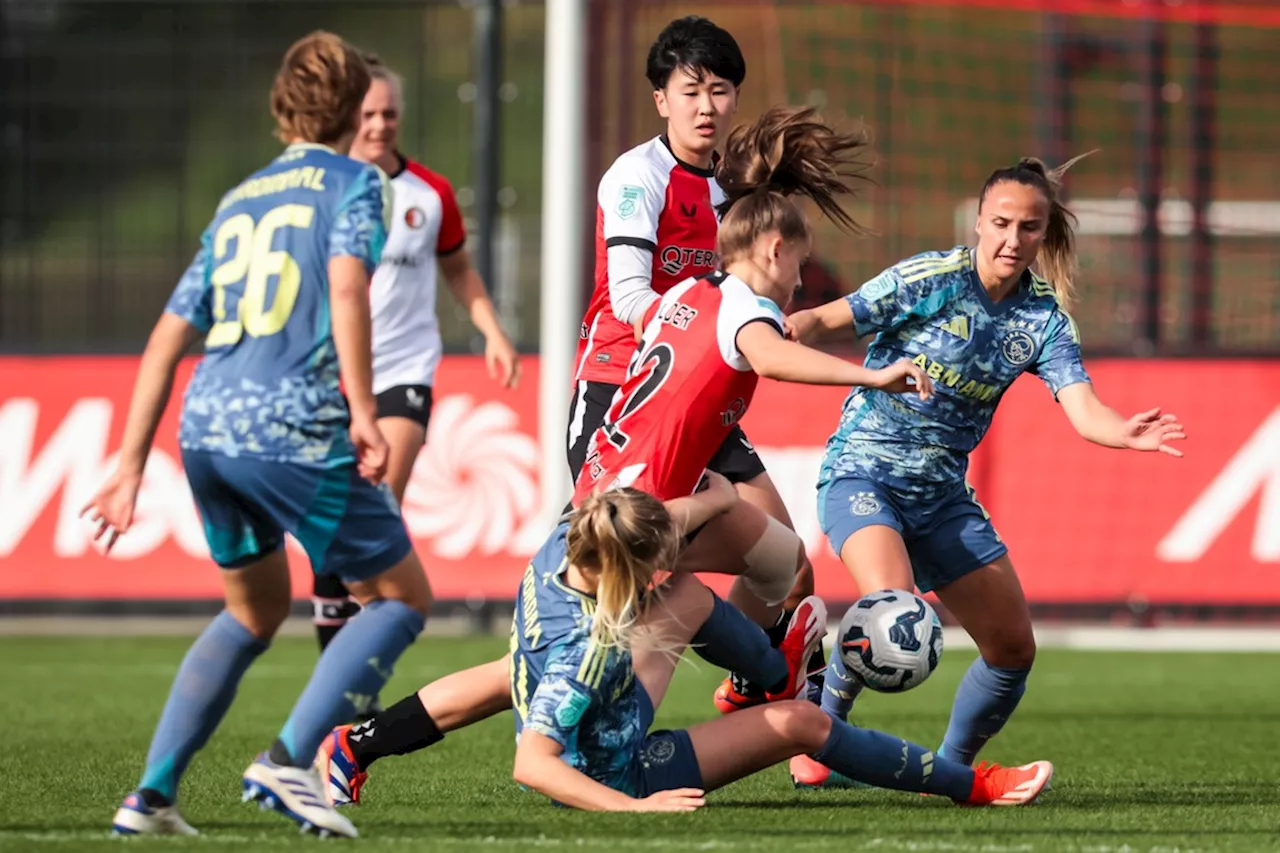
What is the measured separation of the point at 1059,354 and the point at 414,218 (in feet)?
9.58

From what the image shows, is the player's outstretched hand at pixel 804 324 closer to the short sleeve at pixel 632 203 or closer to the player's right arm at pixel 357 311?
the short sleeve at pixel 632 203

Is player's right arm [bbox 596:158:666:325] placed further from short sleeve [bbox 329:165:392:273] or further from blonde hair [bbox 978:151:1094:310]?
short sleeve [bbox 329:165:392:273]

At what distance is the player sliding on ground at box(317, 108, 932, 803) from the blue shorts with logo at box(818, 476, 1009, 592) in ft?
0.65

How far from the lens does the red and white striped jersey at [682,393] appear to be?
5199 millimetres

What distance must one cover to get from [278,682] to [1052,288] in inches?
180

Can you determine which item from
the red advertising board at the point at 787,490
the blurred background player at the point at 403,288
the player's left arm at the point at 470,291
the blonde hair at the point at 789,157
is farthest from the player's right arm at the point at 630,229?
the red advertising board at the point at 787,490

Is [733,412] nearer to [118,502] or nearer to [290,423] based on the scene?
[290,423]

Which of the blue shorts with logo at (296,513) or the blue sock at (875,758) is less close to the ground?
the blue shorts with logo at (296,513)

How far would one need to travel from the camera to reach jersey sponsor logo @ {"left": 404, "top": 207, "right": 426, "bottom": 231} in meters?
7.84

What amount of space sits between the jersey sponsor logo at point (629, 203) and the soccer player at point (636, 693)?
117cm

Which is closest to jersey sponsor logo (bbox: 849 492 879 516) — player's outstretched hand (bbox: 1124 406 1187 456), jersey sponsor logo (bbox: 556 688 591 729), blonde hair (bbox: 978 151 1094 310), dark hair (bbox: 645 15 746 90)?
player's outstretched hand (bbox: 1124 406 1187 456)

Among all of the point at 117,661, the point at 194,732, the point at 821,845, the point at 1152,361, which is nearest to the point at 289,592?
the point at 194,732

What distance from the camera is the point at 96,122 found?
42.9 feet

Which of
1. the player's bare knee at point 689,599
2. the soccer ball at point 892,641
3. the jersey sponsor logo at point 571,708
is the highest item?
the player's bare knee at point 689,599
